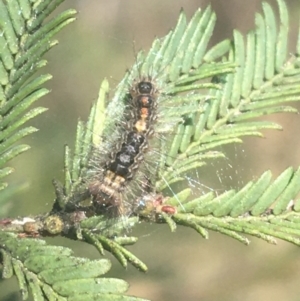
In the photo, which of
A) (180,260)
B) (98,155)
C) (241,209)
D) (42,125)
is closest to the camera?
(241,209)

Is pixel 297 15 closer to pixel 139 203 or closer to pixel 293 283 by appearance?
pixel 293 283

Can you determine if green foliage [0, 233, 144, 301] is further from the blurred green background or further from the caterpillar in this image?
the blurred green background

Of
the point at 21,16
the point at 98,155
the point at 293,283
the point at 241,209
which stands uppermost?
the point at 21,16

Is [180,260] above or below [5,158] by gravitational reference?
below

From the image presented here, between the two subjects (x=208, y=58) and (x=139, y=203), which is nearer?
(x=139, y=203)

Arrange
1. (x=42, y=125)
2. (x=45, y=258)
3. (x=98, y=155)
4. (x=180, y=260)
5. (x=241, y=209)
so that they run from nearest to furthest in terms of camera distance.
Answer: (x=45, y=258) → (x=241, y=209) → (x=98, y=155) → (x=42, y=125) → (x=180, y=260)

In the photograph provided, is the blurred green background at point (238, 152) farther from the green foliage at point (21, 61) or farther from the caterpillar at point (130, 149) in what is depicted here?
the green foliage at point (21, 61)

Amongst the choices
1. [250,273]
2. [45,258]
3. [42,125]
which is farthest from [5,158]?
[250,273]
